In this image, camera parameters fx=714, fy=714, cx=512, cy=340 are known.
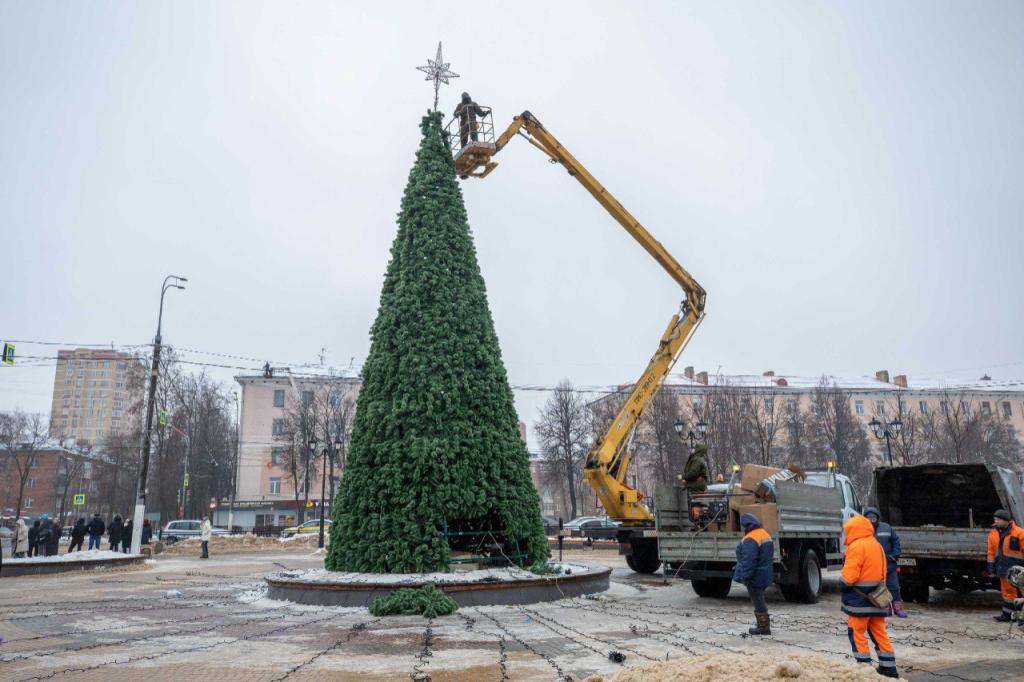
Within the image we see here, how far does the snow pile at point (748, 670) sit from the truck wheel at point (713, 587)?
856cm

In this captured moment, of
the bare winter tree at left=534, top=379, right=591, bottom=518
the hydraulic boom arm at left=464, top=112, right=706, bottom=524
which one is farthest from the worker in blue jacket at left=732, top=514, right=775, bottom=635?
the bare winter tree at left=534, top=379, right=591, bottom=518

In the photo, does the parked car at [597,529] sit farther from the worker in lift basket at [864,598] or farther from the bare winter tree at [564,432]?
the worker in lift basket at [864,598]

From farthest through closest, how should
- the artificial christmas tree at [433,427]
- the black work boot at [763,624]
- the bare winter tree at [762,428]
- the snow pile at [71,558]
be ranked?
the bare winter tree at [762,428] → the snow pile at [71,558] → the artificial christmas tree at [433,427] → the black work boot at [763,624]

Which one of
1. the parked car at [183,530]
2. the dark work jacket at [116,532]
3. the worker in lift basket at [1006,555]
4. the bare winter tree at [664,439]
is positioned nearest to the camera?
the worker in lift basket at [1006,555]

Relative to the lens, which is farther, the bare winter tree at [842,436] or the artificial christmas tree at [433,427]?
the bare winter tree at [842,436]

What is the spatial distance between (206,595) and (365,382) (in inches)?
223

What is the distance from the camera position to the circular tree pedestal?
11.3 meters

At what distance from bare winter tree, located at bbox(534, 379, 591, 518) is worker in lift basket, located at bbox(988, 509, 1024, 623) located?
130 feet

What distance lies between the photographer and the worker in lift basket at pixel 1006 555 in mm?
10117

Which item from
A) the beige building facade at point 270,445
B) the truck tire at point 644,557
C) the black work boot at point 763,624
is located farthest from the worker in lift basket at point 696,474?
the beige building facade at point 270,445

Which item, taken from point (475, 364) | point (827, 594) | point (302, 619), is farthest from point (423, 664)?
point (827, 594)

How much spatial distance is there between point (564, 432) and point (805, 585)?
38748 mm

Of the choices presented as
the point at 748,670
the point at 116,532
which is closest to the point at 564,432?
the point at 116,532

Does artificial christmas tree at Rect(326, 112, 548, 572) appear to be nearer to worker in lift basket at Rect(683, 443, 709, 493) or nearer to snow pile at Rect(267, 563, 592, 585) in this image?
snow pile at Rect(267, 563, 592, 585)
